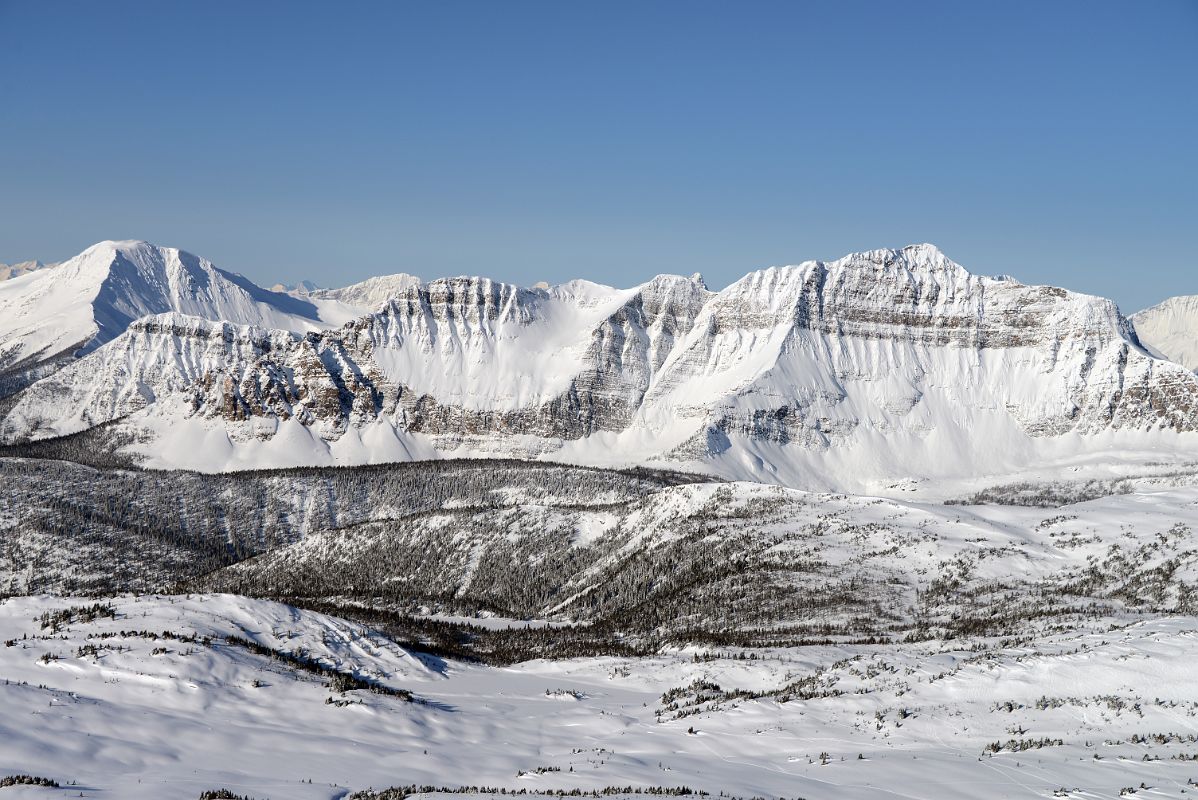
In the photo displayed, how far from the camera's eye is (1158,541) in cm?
13988

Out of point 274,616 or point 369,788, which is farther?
point 274,616

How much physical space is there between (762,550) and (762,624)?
3491 centimetres

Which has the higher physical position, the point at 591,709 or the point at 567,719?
the point at 567,719

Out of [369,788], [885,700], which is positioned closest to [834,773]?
[885,700]

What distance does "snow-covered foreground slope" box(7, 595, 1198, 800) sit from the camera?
1976 inches

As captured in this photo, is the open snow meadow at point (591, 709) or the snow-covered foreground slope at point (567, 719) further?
the open snow meadow at point (591, 709)

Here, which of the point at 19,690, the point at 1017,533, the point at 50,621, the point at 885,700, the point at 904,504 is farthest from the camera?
the point at 904,504

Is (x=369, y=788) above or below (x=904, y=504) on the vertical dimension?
below

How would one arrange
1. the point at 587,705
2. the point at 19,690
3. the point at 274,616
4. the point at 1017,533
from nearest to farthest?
the point at 19,690 < the point at 587,705 < the point at 274,616 < the point at 1017,533

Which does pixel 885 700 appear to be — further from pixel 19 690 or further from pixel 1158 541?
pixel 1158 541

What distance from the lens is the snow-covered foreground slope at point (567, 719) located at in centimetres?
5019

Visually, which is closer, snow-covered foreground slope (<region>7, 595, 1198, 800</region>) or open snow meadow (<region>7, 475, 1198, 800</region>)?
snow-covered foreground slope (<region>7, 595, 1198, 800</region>)

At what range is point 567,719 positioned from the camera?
7544cm

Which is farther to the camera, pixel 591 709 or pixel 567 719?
pixel 591 709
